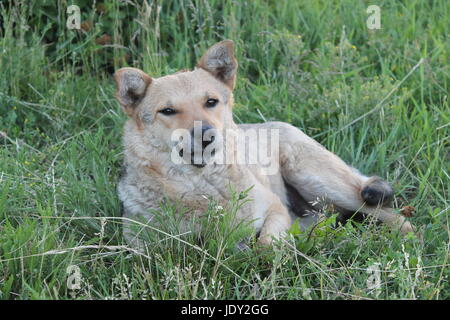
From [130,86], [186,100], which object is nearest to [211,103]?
[186,100]

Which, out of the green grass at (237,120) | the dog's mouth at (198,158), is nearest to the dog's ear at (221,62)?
the dog's mouth at (198,158)

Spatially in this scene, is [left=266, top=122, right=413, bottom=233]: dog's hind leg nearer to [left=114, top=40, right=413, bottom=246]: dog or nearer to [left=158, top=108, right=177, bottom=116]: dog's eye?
[left=114, top=40, right=413, bottom=246]: dog

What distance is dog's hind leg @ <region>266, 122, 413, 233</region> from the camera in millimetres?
4914

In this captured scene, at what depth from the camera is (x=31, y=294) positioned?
3.67m

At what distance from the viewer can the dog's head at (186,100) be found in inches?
169

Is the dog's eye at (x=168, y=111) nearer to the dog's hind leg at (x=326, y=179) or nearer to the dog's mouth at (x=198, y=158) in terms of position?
the dog's mouth at (x=198, y=158)

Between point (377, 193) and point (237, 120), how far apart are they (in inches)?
59.7

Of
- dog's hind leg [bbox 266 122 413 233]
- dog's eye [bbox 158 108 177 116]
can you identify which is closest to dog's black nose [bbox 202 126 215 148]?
dog's eye [bbox 158 108 177 116]

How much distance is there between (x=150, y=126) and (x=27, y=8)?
8.61 ft

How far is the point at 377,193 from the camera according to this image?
486 centimetres

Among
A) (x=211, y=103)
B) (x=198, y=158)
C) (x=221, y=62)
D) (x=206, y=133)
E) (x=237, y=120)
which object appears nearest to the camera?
(x=206, y=133)

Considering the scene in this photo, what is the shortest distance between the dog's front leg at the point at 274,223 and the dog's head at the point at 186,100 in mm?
581

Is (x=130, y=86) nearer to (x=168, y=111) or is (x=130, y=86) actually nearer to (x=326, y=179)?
(x=168, y=111)

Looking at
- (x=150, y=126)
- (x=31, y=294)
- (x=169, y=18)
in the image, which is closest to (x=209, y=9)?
(x=169, y=18)
